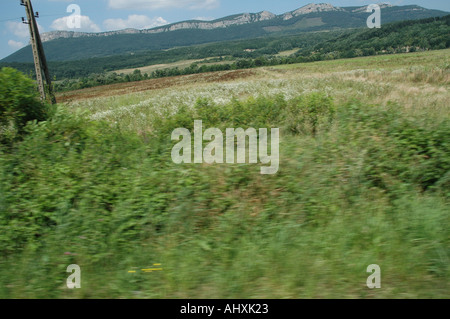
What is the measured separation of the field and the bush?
0.71 meters

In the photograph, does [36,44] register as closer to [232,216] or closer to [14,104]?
[14,104]

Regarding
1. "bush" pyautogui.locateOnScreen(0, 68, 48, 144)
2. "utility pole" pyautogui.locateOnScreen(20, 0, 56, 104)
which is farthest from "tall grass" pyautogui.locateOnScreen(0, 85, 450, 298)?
"utility pole" pyautogui.locateOnScreen(20, 0, 56, 104)

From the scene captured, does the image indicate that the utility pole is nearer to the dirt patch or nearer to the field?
the field

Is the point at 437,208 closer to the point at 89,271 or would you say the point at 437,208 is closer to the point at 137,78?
the point at 89,271

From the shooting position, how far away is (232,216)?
3.92 m

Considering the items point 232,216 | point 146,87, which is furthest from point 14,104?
point 146,87

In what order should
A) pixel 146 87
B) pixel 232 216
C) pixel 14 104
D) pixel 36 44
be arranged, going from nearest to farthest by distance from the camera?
pixel 232 216
pixel 14 104
pixel 36 44
pixel 146 87

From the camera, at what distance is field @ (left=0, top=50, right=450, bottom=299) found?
111 inches

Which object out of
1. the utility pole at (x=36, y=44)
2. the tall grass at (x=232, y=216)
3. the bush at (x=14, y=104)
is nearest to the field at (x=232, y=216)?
the tall grass at (x=232, y=216)

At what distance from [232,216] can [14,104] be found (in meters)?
5.68

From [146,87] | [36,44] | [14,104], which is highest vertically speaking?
[146,87]

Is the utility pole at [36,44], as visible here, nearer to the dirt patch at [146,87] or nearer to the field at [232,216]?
the field at [232,216]

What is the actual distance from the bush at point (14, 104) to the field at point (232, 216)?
708mm
